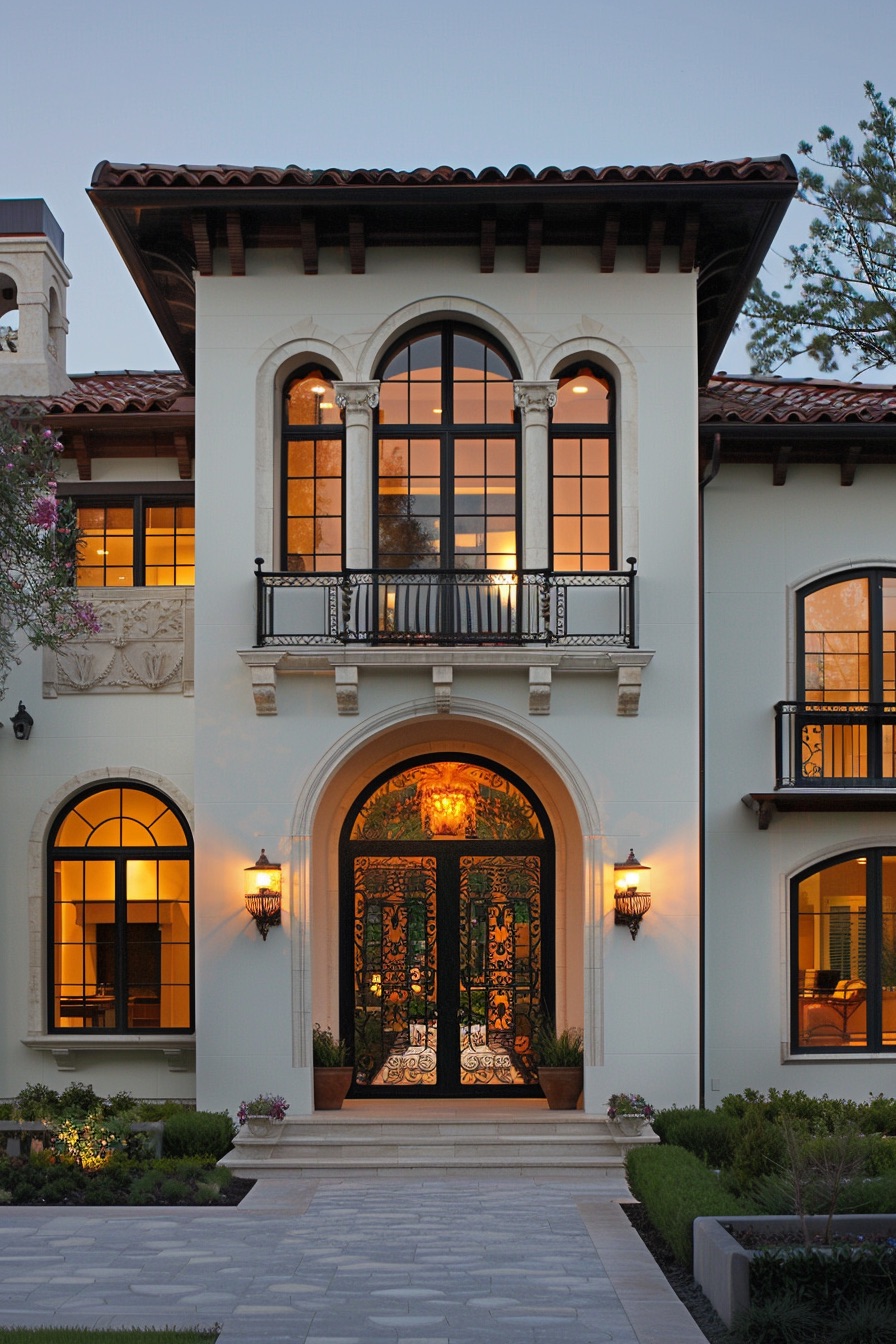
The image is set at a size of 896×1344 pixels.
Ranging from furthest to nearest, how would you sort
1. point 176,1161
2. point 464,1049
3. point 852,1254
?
point 464,1049
point 176,1161
point 852,1254

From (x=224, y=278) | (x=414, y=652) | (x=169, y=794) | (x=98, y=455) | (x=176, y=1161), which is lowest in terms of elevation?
(x=176, y=1161)

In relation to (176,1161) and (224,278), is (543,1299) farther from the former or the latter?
(224,278)

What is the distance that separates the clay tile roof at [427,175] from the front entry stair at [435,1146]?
30.4 ft

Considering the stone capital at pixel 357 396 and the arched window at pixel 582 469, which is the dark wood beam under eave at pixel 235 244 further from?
the arched window at pixel 582 469

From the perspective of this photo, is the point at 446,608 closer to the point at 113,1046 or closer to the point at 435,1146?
the point at 435,1146

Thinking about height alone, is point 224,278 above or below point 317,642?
above

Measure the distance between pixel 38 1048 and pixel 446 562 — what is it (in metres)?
7.04

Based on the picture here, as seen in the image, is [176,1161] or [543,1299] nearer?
[543,1299]

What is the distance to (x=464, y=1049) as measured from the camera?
598 inches

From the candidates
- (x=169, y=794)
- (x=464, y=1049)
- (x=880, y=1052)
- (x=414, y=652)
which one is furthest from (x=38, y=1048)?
(x=880, y=1052)

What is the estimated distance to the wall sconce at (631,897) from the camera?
1401 cm

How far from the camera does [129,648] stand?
15969mm

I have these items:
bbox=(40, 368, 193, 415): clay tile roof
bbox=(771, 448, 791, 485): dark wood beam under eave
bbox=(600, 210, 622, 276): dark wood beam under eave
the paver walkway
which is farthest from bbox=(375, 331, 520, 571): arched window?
the paver walkway

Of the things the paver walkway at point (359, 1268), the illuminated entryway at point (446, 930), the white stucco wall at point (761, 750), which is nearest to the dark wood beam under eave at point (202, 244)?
the illuminated entryway at point (446, 930)
